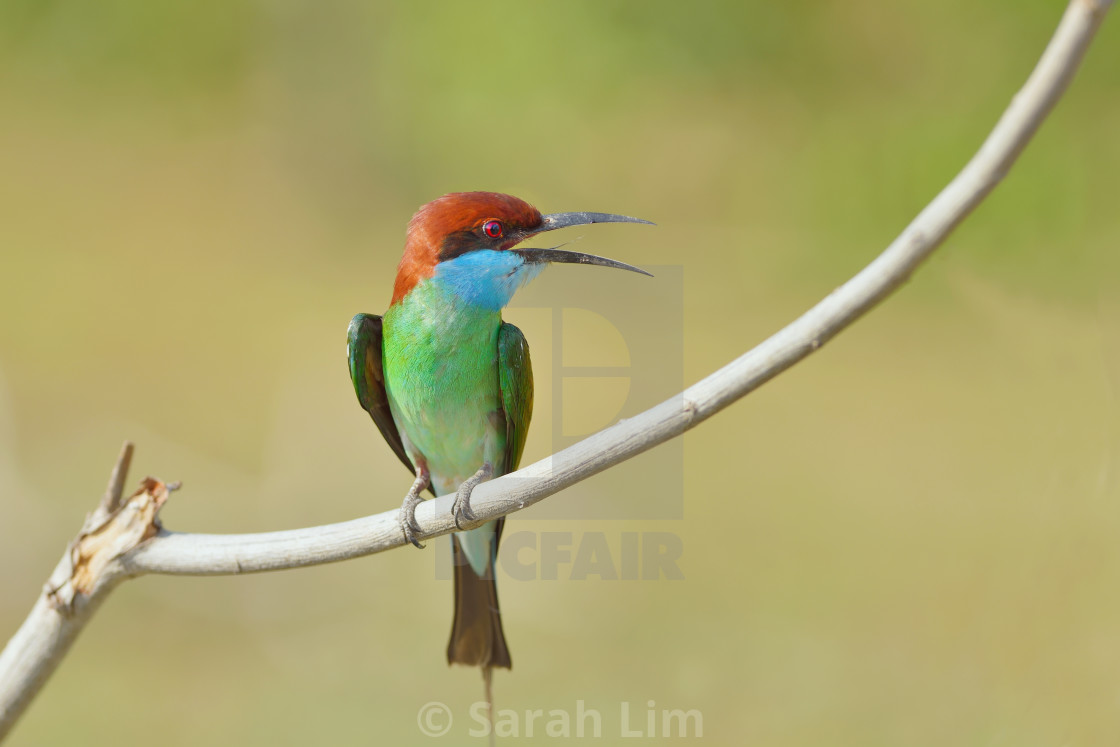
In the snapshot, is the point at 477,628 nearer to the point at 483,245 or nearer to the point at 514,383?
the point at 514,383

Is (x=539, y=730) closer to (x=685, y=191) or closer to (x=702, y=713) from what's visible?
(x=702, y=713)

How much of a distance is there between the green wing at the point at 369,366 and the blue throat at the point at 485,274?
180 mm

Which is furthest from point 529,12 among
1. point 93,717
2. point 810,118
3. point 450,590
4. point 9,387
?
point 93,717

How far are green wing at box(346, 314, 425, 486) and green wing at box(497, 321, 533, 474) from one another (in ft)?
0.73

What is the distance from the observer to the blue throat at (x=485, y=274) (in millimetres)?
1362

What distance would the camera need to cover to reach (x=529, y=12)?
369 centimetres

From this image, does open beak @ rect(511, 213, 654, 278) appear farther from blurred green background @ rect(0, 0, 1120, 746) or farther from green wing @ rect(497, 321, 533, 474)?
blurred green background @ rect(0, 0, 1120, 746)

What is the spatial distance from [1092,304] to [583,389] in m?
2.04

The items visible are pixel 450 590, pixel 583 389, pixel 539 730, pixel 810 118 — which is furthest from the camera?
pixel 810 118

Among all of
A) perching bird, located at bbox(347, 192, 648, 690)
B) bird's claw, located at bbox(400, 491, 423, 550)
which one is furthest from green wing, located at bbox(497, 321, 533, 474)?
bird's claw, located at bbox(400, 491, 423, 550)

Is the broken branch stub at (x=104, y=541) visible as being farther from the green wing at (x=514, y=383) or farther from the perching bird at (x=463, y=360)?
the green wing at (x=514, y=383)

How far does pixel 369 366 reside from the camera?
1.52 metres

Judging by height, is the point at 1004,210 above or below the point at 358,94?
below

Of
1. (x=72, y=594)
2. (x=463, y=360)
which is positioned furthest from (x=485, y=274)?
(x=72, y=594)
